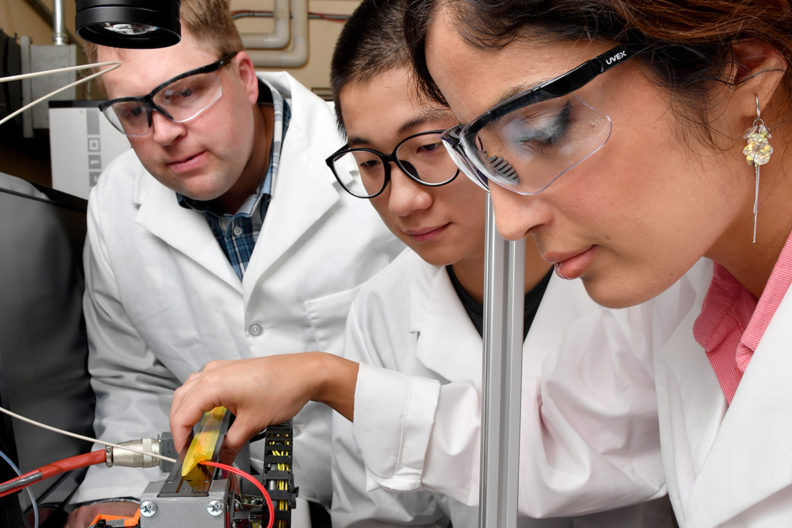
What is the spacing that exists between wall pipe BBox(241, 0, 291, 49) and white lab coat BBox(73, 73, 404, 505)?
1.94 meters

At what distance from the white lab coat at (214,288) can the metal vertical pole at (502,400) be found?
90 centimetres

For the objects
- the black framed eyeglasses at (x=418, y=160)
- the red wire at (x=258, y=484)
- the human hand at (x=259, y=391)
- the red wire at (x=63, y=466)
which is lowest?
the red wire at (x=63, y=466)

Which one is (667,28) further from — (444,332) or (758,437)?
(444,332)

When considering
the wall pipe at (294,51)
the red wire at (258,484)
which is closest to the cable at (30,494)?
the red wire at (258,484)

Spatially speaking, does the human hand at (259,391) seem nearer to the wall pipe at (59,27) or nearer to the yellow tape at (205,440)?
the yellow tape at (205,440)

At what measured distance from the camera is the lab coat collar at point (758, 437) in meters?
0.64

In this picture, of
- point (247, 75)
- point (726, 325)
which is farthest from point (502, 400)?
point (247, 75)

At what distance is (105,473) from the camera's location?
1192mm

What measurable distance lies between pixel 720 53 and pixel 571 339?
53 cm

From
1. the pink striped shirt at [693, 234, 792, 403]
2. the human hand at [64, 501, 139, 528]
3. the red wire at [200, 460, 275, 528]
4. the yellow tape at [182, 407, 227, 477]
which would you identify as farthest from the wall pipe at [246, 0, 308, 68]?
the red wire at [200, 460, 275, 528]

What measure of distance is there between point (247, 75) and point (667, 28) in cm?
123

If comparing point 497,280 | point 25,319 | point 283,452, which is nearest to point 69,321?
point 25,319

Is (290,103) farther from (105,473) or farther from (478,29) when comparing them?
(478,29)

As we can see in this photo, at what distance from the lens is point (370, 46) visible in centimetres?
106
